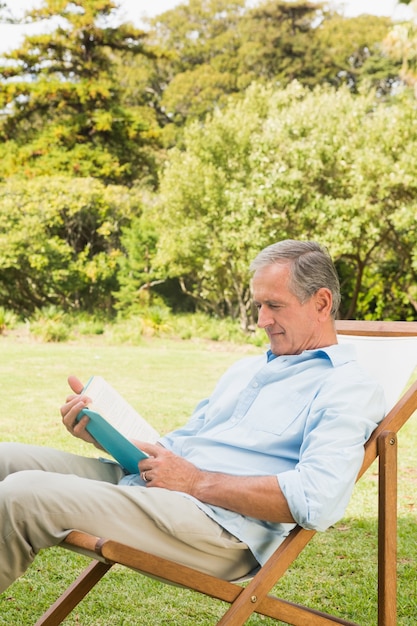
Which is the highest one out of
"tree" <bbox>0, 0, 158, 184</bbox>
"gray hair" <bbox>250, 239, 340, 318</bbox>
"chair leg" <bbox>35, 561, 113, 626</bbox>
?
→ "tree" <bbox>0, 0, 158, 184</bbox>

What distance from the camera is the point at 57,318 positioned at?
46.2 ft

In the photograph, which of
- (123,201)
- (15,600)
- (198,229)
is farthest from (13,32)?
(15,600)

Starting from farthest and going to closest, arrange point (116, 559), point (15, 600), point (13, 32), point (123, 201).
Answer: point (13, 32) → point (123, 201) → point (15, 600) → point (116, 559)

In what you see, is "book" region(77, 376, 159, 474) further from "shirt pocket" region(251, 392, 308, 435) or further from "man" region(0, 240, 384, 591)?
"shirt pocket" region(251, 392, 308, 435)

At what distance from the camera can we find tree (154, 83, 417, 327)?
494 inches

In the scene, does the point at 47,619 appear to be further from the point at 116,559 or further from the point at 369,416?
the point at 369,416

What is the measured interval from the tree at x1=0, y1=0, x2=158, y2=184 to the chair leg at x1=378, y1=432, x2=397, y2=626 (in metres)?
17.9

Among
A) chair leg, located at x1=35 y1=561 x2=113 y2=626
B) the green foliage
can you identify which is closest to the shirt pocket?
chair leg, located at x1=35 y1=561 x2=113 y2=626

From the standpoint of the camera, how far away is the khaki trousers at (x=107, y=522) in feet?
6.78

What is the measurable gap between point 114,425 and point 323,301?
753 mm

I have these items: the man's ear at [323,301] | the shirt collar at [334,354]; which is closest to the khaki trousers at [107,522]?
the shirt collar at [334,354]

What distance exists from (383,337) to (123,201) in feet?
44.9

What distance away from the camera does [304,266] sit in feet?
8.40

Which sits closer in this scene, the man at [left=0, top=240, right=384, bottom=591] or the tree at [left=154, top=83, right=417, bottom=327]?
the man at [left=0, top=240, right=384, bottom=591]
